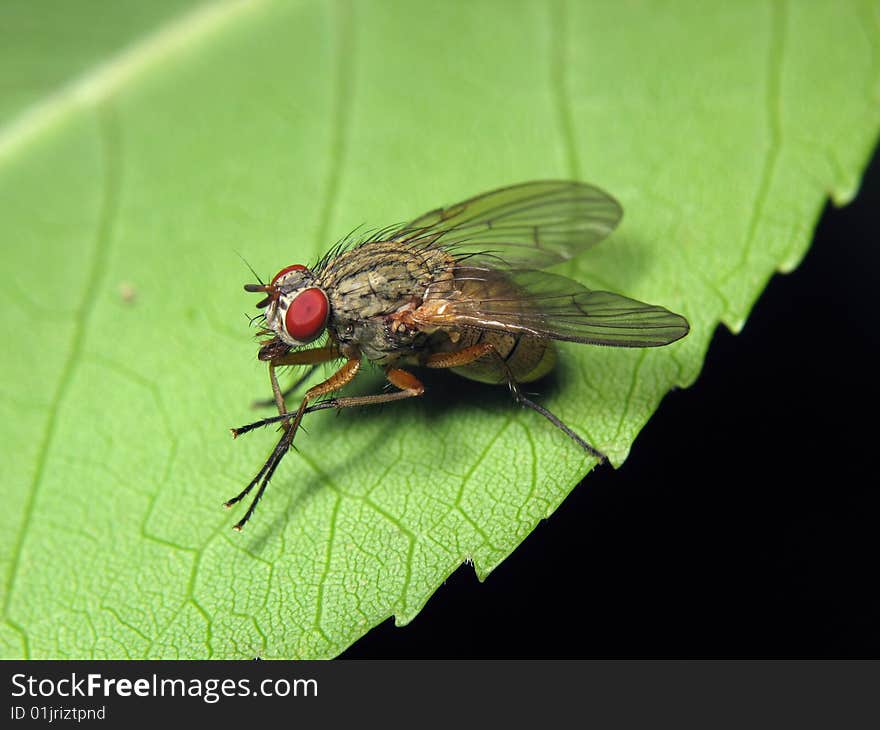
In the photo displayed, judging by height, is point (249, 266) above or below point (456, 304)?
above

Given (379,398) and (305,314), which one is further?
(379,398)

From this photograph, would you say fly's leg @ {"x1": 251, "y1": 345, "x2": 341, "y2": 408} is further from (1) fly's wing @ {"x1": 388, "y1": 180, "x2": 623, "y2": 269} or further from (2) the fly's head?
(1) fly's wing @ {"x1": 388, "y1": 180, "x2": 623, "y2": 269}

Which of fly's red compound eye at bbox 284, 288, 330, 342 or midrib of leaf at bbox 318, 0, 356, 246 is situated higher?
midrib of leaf at bbox 318, 0, 356, 246

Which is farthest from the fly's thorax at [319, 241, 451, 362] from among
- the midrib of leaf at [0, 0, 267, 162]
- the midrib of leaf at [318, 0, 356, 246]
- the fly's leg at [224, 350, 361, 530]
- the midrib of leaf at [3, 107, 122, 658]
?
the midrib of leaf at [0, 0, 267, 162]

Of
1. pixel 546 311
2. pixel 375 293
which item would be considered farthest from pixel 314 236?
pixel 546 311

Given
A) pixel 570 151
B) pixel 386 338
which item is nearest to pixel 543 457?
pixel 386 338

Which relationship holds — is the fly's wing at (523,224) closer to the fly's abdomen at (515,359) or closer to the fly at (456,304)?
the fly at (456,304)

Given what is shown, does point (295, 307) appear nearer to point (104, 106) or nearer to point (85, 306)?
point (85, 306)
